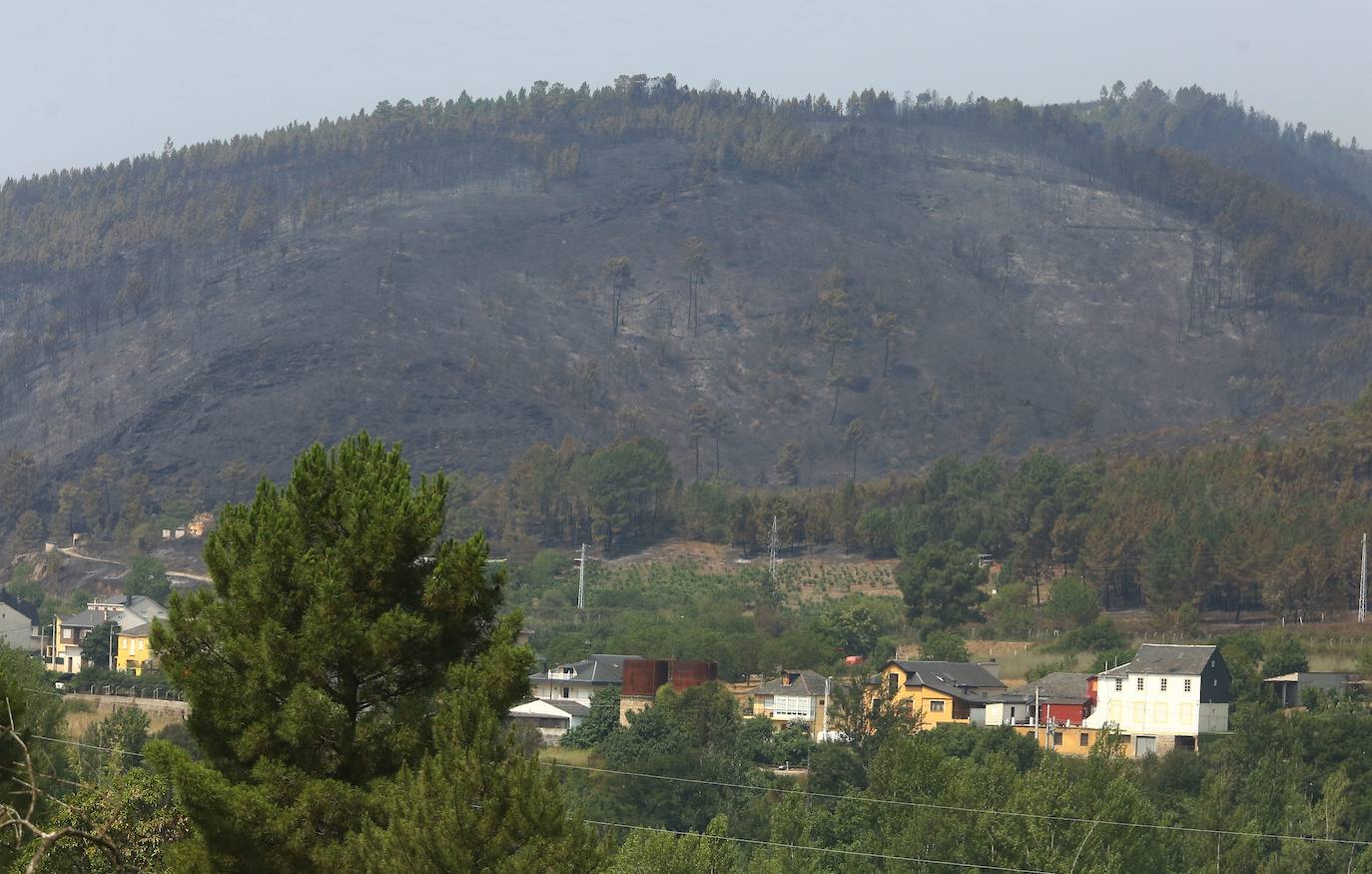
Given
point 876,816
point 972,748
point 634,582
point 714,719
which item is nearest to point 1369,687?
point 972,748

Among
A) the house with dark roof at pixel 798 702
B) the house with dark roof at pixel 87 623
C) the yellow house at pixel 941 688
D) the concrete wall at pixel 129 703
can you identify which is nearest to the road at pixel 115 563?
the house with dark roof at pixel 87 623

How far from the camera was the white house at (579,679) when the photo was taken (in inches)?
4126

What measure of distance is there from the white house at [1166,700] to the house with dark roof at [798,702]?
38.8ft

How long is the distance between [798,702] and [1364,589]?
43132 millimetres

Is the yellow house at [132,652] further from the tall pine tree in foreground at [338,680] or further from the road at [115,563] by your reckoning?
the tall pine tree in foreground at [338,680]

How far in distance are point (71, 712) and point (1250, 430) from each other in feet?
435

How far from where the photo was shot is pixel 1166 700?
303ft

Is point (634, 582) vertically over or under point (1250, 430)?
under

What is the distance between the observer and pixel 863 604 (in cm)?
12544

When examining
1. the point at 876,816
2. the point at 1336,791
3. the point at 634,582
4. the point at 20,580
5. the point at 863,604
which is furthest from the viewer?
the point at 20,580

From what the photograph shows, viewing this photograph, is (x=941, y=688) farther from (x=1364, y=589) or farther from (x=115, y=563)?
(x=115, y=563)

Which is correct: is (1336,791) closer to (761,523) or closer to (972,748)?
(972,748)

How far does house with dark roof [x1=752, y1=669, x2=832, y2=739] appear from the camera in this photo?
9531cm

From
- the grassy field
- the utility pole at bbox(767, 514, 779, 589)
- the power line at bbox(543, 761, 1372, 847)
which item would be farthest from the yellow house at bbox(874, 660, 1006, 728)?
the utility pole at bbox(767, 514, 779, 589)
